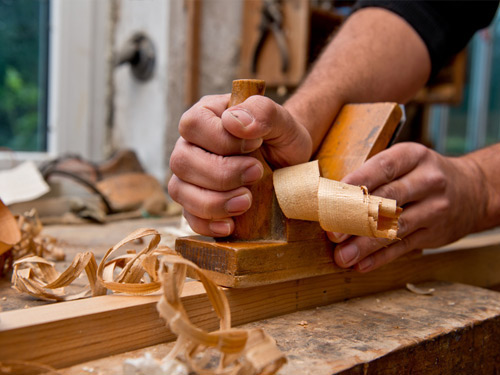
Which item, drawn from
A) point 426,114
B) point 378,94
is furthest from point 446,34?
point 426,114

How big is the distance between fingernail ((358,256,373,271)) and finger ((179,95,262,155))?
11.1 inches

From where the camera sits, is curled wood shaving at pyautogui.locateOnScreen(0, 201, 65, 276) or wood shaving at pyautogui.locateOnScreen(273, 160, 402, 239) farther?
curled wood shaving at pyautogui.locateOnScreen(0, 201, 65, 276)

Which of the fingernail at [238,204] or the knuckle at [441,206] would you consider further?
the knuckle at [441,206]

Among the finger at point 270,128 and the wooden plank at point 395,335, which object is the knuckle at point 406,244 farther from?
the finger at point 270,128

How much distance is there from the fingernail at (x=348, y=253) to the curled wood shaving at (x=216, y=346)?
288 mm

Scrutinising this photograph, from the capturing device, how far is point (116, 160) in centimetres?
202

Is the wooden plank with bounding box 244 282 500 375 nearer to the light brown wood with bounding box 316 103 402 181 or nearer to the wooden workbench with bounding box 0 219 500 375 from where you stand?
the wooden workbench with bounding box 0 219 500 375

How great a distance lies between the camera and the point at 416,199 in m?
0.86

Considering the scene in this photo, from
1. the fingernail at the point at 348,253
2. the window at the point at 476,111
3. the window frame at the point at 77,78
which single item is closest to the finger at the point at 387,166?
the fingernail at the point at 348,253

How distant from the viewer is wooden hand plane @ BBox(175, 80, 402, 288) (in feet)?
2.25

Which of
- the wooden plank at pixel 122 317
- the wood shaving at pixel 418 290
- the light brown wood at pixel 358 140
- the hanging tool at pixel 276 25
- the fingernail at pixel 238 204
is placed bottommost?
the wood shaving at pixel 418 290

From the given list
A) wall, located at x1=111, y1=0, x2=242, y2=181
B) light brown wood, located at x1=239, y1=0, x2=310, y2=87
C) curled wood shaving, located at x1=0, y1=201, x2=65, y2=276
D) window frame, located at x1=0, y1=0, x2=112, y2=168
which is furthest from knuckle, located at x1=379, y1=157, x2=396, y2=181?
window frame, located at x1=0, y1=0, x2=112, y2=168

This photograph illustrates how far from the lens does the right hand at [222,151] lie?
0.67 meters

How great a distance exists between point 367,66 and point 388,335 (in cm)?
71
